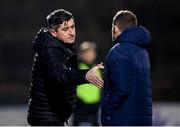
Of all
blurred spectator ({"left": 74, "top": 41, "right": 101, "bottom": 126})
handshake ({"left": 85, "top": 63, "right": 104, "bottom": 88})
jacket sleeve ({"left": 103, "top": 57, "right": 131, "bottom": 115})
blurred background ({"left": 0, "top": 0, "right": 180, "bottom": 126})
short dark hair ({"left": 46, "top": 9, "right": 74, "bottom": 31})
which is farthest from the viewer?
blurred background ({"left": 0, "top": 0, "right": 180, "bottom": 126})

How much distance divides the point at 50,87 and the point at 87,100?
402 cm

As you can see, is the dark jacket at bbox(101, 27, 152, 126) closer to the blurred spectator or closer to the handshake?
the handshake

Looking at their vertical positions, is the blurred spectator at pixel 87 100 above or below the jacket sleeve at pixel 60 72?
below

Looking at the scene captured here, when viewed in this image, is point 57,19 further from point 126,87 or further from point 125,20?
point 126,87

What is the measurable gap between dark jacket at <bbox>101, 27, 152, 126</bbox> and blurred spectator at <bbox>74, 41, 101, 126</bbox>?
4182mm

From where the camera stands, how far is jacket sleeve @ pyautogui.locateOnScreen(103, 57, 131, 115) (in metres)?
5.30

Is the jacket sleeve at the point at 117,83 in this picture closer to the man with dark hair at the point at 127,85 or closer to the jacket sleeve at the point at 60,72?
the man with dark hair at the point at 127,85

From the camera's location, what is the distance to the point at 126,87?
17.4 feet

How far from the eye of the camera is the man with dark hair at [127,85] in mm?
5320

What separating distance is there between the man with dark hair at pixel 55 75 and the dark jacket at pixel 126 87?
11.3 inches

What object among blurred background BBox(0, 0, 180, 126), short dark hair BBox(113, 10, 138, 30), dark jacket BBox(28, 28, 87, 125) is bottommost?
blurred background BBox(0, 0, 180, 126)

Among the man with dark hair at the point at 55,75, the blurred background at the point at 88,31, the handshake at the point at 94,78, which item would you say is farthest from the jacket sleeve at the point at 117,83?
the blurred background at the point at 88,31

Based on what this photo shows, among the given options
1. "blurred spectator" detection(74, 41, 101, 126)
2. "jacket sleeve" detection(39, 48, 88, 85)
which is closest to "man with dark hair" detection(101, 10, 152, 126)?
"jacket sleeve" detection(39, 48, 88, 85)

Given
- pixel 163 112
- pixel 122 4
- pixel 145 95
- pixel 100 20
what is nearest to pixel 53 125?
pixel 145 95
